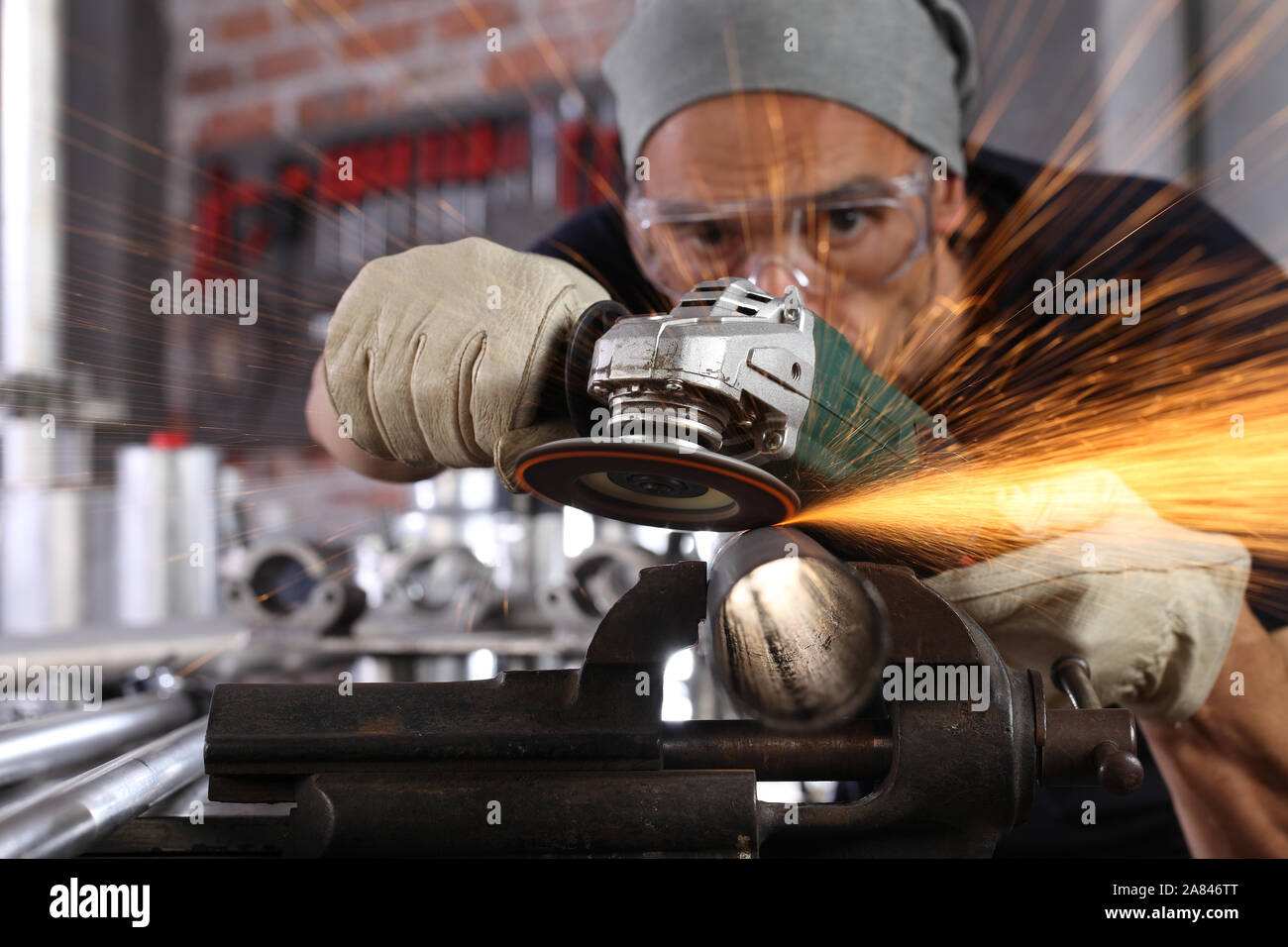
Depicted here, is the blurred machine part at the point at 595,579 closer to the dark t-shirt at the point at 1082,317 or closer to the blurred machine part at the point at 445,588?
the blurred machine part at the point at 445,588

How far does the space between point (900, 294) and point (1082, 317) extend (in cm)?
28

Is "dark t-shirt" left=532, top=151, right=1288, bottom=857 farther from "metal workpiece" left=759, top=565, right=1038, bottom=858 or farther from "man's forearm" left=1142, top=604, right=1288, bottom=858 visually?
"metal workpiece" left=759, top=565, right=1038, bottom=858

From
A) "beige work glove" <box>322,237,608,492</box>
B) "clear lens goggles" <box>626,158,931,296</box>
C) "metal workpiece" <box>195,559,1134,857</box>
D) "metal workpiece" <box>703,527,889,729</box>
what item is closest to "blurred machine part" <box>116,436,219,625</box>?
"clear lens goggles" <box>626,158,931,296</box>

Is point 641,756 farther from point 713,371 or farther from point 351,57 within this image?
point 351,57

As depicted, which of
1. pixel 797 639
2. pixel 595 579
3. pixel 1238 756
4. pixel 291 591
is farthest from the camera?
pixel 291 591

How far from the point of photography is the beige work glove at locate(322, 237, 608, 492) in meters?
0.76

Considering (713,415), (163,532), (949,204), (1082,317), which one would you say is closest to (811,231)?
(949,204)

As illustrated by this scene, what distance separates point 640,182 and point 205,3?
139 inches

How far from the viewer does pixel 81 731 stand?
0.97 metres

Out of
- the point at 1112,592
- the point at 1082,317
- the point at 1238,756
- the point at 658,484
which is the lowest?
the point at 1238,756

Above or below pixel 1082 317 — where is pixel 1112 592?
below

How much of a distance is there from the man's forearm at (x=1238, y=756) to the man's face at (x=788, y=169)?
63 cm
